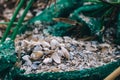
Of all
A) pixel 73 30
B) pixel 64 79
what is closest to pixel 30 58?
pixel 64 79

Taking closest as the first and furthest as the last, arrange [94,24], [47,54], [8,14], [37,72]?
[37,72]
[47,54]
[94,24]
[8,14]

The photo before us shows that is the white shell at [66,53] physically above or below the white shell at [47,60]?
above

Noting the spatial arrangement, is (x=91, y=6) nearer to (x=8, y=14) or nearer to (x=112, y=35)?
(x=112, y=35)

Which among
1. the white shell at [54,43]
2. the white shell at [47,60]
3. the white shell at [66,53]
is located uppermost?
the white shell at [54,43]

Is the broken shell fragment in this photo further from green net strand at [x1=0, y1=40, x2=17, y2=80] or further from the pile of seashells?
green net strand at [x1=0, y1=40, x2=17, y2=80]

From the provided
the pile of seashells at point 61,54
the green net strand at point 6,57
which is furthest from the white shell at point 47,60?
the green net strand at point 6,57

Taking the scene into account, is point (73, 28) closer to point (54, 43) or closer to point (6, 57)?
point (54, 43)

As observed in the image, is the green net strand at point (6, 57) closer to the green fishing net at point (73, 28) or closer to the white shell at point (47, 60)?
the green fishing net at point (73, 28)

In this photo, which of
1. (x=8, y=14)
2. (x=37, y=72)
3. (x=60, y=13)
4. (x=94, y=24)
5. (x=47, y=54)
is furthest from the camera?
(x=8, y=14)

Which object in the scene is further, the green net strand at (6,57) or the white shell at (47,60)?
the white shell at (47,60)
